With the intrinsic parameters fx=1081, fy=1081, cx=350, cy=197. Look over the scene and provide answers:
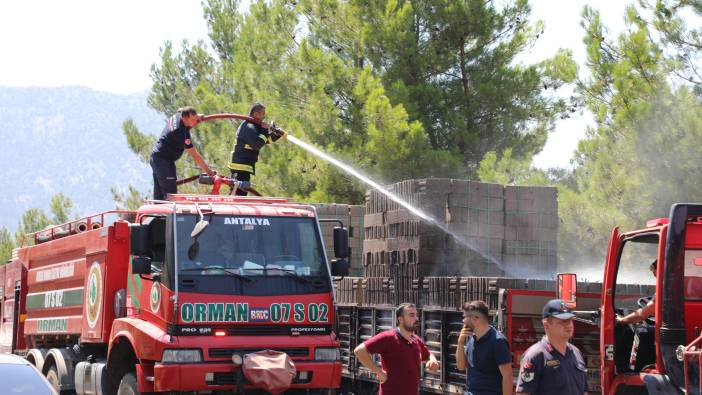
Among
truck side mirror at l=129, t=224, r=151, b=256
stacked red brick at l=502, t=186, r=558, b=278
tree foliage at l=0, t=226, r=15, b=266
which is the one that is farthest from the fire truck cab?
tree foliage at l=0, t=226, r=15, b=266

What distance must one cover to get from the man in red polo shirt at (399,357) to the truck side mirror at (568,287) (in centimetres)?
133

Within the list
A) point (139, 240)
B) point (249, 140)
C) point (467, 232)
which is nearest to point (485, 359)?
point (139, 240)

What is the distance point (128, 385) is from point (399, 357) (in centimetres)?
373

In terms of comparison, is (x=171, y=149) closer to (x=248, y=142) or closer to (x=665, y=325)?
(x=248, y=142)

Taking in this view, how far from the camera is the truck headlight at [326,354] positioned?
34.7ft

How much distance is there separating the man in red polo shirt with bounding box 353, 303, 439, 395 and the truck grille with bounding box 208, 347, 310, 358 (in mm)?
2122

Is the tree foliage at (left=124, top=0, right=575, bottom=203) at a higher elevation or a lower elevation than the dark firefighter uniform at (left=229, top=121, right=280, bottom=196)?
higher

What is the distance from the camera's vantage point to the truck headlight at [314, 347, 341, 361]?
10.6 metres

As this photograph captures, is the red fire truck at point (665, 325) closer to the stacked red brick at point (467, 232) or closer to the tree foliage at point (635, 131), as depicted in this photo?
the stacked red brick at point (467, 232)

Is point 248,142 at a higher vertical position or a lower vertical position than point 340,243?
higher

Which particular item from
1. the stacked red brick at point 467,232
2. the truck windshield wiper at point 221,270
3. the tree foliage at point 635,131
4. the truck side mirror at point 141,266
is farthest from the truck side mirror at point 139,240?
the tree foliage at point 635,131

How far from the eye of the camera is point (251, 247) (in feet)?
34.6

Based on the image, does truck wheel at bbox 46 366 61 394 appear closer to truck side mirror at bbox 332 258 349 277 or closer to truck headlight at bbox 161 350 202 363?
truck headlight at bbox 161 350 202 363

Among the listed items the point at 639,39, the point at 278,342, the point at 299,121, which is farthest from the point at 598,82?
the point at 278,342
